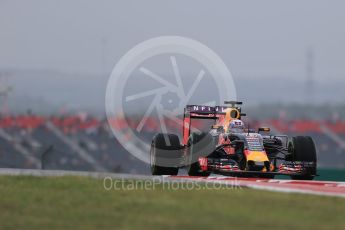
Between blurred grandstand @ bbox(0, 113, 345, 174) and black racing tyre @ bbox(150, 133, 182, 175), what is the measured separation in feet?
118

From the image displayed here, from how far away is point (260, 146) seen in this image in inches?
781

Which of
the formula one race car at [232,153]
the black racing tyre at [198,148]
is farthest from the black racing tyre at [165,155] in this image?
the black racing tyre at [198,148]

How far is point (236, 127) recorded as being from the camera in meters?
21.0

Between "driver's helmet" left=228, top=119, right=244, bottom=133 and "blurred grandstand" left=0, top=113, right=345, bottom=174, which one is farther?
"blurred grandstand" left=0, top=113, right=345, bottom=174

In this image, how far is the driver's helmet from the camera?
20953 mm

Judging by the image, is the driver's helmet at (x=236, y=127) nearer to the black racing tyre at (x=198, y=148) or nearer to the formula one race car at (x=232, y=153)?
the formula one race car at (x=232, y=153)

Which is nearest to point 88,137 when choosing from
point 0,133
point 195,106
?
point 0,133

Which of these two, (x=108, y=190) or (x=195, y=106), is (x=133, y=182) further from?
(x=195, y=106)

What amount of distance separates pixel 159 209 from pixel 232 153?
7.93 metres

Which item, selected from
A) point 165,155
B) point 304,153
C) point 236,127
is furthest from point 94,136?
point 304,153

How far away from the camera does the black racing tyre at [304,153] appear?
2031 centimetres

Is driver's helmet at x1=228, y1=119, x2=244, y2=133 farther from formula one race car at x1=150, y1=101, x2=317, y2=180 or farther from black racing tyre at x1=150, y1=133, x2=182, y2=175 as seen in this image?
black racing tyre at x1=150, y1=133, x2=182, y2=175

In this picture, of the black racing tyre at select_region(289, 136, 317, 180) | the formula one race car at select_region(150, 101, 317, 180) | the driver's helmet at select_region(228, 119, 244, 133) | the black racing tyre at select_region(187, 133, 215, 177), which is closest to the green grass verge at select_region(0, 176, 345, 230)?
the formula one race car at select_region(150, 101, 317, 180)

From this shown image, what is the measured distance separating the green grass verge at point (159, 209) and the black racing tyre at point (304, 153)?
5621 millimetres
